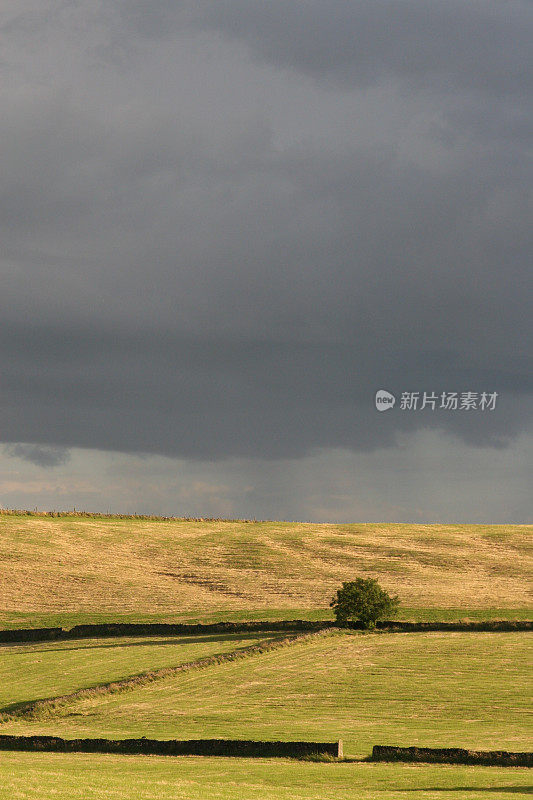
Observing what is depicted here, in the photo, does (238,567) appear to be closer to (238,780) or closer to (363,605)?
(363,605)

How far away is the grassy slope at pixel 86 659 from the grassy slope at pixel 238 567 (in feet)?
31.5

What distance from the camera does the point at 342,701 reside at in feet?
141

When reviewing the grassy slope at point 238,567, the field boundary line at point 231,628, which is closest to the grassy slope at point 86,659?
the field boundary line at point 231,628

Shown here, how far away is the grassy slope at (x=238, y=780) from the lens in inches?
951

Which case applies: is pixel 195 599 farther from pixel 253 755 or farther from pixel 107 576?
pixel 253 755

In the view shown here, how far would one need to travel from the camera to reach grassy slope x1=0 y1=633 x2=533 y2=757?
3631cm

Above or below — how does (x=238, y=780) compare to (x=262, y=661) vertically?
below

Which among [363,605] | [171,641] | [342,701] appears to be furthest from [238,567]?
[342,701]

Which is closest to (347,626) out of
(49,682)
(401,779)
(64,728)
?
(49,682)

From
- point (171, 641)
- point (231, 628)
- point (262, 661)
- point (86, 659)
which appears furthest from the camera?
point (231, 628)

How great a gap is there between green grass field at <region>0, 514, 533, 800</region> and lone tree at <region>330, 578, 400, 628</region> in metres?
2.52

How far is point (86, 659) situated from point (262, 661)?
1238cm

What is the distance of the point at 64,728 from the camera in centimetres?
3931

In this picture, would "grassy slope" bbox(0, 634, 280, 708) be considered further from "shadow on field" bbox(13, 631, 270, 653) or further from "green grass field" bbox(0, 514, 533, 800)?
"green grass field" bbox(0, 514, 533, 800)
